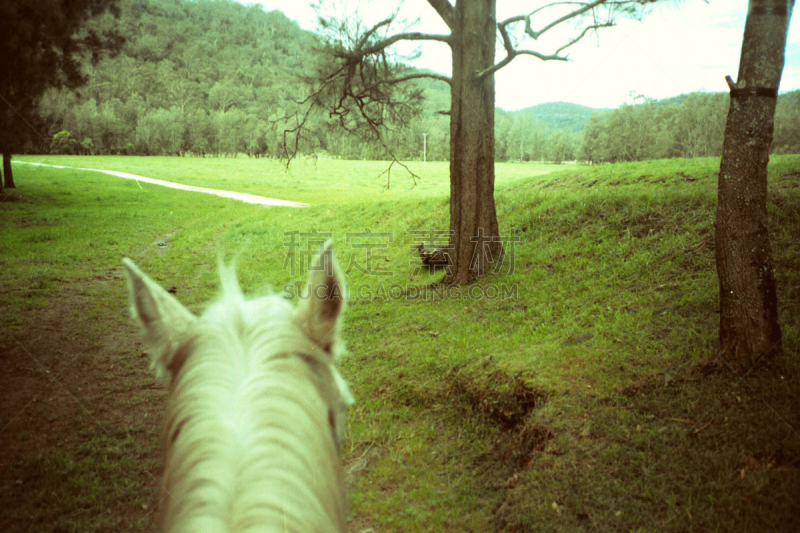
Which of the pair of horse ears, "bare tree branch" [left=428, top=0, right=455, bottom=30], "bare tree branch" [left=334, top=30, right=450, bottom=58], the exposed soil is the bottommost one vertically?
the exposed soil

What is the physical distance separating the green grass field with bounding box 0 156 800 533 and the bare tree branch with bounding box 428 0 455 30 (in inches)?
168

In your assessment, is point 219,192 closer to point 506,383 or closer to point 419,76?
point 419,76

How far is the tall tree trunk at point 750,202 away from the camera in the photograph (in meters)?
3.66

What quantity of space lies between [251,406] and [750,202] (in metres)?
4.45

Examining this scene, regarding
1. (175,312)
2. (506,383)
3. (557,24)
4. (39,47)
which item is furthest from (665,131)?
(175,312)

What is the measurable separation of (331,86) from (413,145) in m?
2.49

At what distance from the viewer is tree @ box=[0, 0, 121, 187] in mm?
5043

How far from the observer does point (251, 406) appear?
1114 mm

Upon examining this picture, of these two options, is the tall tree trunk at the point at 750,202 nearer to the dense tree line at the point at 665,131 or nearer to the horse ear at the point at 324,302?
the horse ear at the point at 324,302

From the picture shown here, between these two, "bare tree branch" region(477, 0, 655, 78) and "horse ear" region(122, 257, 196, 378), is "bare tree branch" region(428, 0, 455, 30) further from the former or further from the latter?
"horse ear" region(122, 257, 196, 378)

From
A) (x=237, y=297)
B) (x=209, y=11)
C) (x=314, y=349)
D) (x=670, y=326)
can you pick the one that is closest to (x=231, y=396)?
(x=314, y=349)

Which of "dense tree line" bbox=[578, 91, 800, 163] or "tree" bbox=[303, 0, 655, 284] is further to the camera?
"dense tree line" bbox=[578, 91, 800, 163]

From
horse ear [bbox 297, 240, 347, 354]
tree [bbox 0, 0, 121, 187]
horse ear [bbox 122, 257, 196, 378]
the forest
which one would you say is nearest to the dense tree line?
the forest

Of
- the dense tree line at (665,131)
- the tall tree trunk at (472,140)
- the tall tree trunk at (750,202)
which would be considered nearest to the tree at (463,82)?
the tall tree trunk at (472,140)
